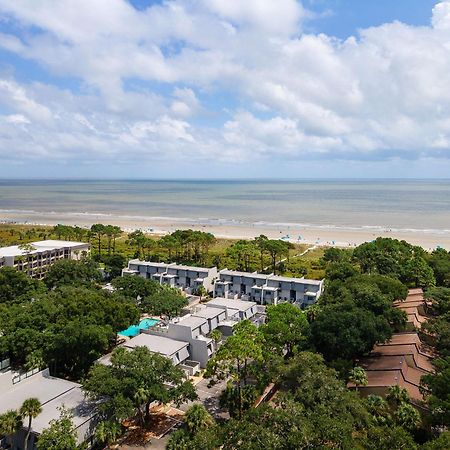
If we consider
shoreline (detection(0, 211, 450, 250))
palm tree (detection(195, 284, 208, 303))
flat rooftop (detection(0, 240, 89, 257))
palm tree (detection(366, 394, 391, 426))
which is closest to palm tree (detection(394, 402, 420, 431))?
palm tree (detection(366, 394, 391, 426))

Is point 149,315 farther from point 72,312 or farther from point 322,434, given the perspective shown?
point 322,434

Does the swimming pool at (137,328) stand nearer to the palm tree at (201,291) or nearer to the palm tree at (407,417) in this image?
the palm tree at (201,291)

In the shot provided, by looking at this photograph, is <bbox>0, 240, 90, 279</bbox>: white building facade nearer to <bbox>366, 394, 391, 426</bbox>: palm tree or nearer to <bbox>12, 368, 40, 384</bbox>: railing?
<bbox>12, 368, 40, 384</bbox>: railing

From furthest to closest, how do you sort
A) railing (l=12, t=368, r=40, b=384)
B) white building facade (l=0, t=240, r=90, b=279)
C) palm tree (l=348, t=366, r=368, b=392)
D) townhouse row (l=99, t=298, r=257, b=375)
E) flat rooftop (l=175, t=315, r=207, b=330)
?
white building facade (l=0, t=240, r=90, b=279) < flat rooftop (l=175, t=315, r=207, b=330) < townhouse row (l=99, t=298, r=257, b=375) < railing (l=12, t=368, r=40, b=384) < palm tree (l=348, t=366, r=368, b=392)

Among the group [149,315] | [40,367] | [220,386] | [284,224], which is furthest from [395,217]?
[40,367]

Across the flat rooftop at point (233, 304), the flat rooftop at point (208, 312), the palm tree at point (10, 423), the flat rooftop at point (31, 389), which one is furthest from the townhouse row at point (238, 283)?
the palm tree at point (10, 423)
